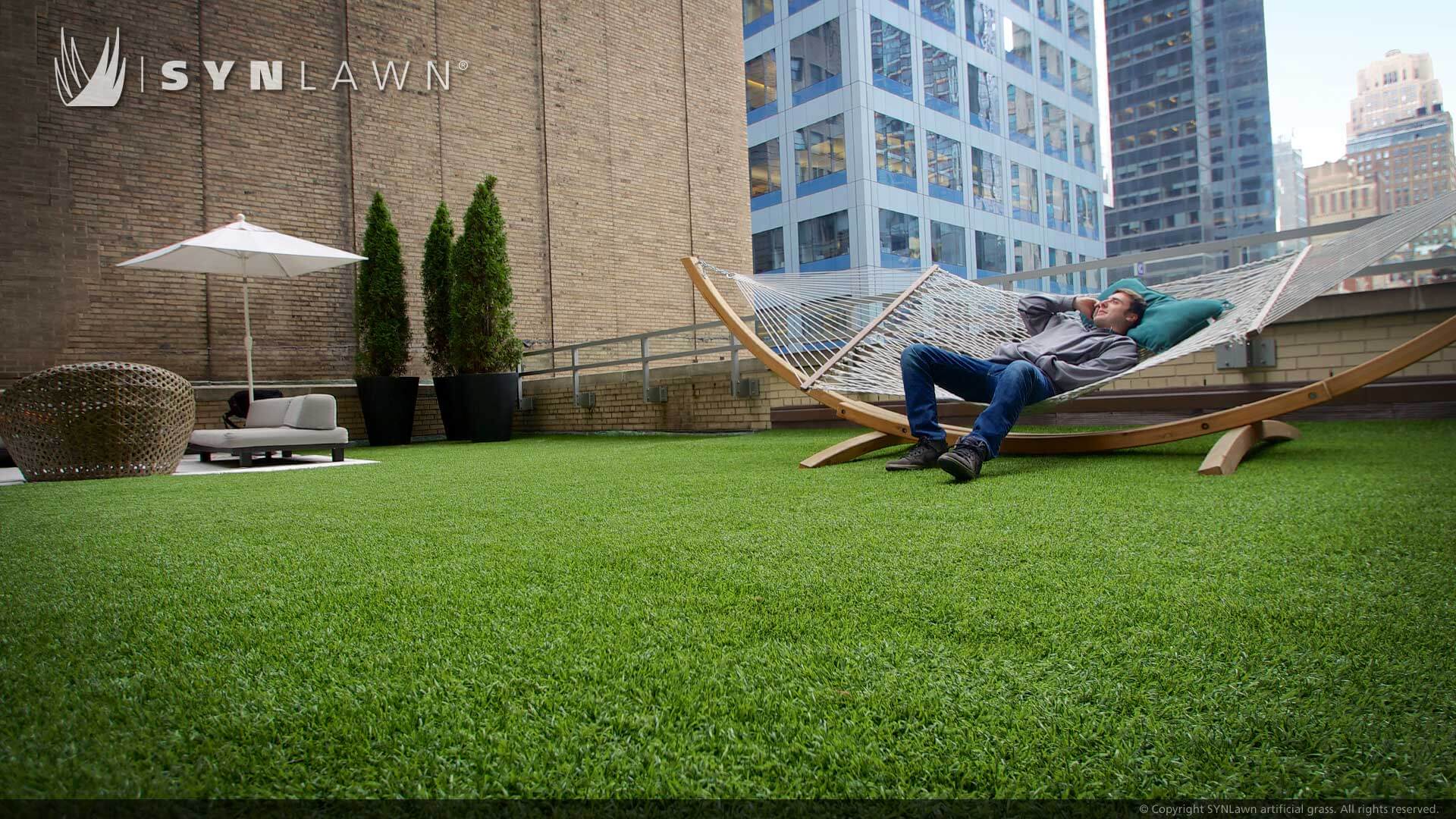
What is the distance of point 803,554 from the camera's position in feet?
5.31

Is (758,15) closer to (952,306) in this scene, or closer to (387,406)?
(387,406)

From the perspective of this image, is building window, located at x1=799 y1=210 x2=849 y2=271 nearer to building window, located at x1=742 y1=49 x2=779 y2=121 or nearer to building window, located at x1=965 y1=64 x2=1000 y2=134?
building window, located at x1=742 y1=49 x2=779 y2=121

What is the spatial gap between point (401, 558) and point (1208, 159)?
186ft

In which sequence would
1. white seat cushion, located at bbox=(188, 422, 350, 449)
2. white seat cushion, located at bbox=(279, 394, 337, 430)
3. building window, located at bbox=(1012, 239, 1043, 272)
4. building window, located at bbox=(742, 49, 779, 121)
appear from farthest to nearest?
building window, located at bbox=(1012, 239, 1043, 272) → building window, located at bbox=(742, 49, 779, 121) → white seat cushion, located at bbox=(279, 394, 337, 430) → white seat cushion, located at bbox=(188, 422, 350, 449)

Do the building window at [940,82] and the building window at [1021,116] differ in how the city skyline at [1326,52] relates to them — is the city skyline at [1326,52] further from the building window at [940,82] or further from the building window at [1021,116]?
the building window at [940,82]

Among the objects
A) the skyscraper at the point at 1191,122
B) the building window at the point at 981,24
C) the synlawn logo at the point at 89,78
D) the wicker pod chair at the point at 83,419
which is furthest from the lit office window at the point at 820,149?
the skyscraper at the point at 1191,122

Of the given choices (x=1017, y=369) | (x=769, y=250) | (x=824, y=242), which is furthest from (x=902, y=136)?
(x=1017, y=369)

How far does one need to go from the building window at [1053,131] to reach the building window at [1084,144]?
61 centimetres

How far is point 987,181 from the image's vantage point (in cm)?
2255

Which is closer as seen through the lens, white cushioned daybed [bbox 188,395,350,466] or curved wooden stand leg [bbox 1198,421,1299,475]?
curved wooden stand leg [bbox 1198,421,1299,475]

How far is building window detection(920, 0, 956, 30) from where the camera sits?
21.1 meters

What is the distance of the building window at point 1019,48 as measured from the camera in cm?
2389

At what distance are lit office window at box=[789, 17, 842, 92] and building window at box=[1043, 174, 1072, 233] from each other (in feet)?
30.2

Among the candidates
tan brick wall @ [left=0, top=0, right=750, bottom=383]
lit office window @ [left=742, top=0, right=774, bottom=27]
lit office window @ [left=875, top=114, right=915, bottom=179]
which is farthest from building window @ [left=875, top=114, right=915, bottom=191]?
tan brick wall @ [left=0, top=0, right=750, bottom=383]
